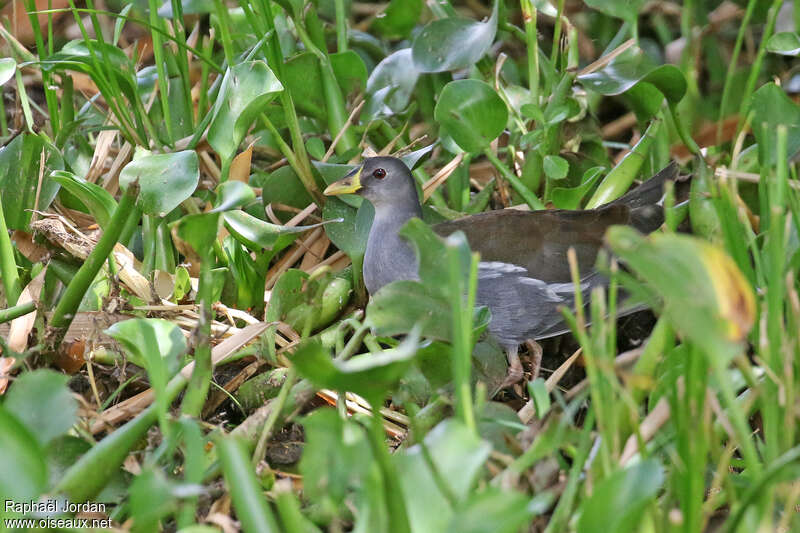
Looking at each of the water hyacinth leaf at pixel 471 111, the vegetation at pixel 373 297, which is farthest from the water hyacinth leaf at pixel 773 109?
the water hyacinth leaf at pixel 471 111

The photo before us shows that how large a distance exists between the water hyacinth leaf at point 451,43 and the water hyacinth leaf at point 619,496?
128 cm

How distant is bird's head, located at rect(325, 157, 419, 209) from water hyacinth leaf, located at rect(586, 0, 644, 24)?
0.56 m

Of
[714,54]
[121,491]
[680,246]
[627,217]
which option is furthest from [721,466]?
[714,54]

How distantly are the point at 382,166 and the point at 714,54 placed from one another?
57.9 inches

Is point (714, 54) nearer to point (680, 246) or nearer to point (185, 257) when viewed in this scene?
point (185, 257)

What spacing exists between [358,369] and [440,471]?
0.14 metres

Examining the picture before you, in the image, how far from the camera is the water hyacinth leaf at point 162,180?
64.4 inches

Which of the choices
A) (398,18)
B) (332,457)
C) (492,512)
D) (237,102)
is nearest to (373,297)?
(332,457)

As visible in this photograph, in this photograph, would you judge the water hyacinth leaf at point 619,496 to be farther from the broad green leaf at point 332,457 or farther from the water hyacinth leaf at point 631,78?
the water hyacinth leaf at point 631,78

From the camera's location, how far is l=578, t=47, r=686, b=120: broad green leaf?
206 centimetres

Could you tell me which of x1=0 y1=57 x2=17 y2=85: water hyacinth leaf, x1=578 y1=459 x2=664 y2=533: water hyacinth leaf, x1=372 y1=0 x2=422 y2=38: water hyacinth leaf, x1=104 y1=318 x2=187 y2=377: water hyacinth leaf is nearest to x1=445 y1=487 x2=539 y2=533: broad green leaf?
x1=578 y1=459 x2=664 y2=533: water hyacinth leaf

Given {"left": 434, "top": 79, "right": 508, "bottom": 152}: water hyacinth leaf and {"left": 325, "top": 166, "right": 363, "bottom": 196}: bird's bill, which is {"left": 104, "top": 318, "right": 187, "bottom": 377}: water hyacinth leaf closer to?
{"left": 325, "top": 166, "right": 363, "bottom": 196}: bird's bill

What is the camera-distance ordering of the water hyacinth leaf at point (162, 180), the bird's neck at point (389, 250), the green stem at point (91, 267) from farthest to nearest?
the bird's neck at point (389, 250), the water hyacinth leaf at point (162, 180), the green stem at point (91, 267)

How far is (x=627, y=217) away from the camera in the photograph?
202cm
